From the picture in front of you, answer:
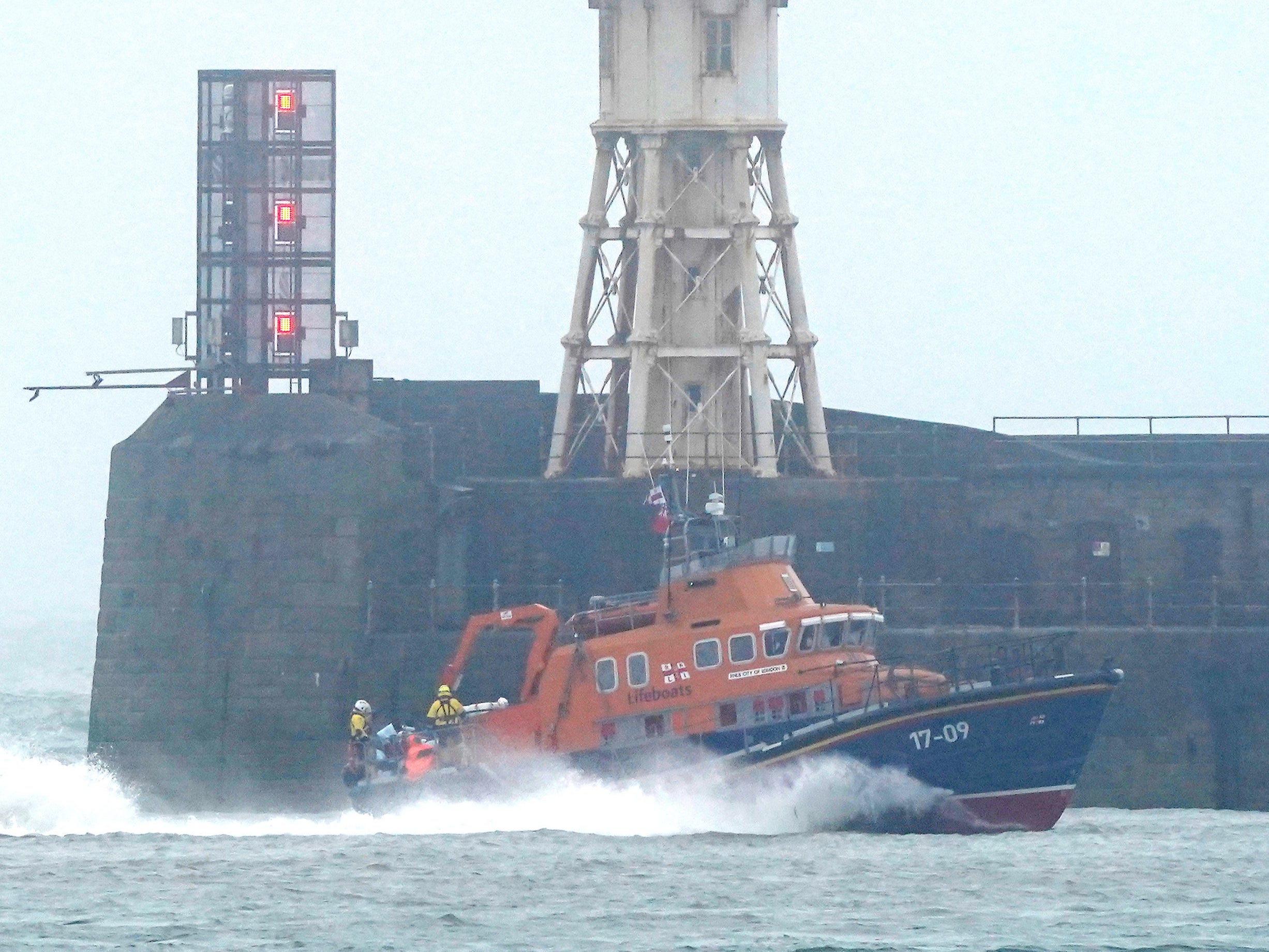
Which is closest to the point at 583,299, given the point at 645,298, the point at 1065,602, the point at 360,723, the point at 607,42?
the point at 645,298

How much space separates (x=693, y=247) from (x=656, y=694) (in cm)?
1411

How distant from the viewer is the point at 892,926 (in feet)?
97.1

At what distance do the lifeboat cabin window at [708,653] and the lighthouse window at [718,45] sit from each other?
15.1 m

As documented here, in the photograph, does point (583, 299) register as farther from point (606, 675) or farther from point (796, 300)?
point (606, 675)

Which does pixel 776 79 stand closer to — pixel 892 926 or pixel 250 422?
pixel 250 422

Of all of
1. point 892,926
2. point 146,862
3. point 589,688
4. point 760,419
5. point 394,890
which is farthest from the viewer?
point 760,419

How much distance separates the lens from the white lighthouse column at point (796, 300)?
162ft

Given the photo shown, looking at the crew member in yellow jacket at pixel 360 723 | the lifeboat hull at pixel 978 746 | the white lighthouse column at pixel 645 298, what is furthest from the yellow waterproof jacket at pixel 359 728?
the white lighthouse column at pixel 645 298

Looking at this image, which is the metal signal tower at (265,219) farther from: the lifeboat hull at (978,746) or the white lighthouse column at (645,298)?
the lifeboat hull at (978,746)

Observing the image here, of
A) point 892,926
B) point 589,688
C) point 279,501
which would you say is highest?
point 279,501

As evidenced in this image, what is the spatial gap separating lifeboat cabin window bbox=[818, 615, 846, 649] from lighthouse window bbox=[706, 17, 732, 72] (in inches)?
590

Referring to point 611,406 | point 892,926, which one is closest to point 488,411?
point 611,406

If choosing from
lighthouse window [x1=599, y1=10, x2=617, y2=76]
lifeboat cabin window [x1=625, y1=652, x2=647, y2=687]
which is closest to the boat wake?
lifeboat cabin window [x1=625, y1=652, x2=647, y2=687]

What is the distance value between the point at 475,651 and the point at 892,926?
16402mm
